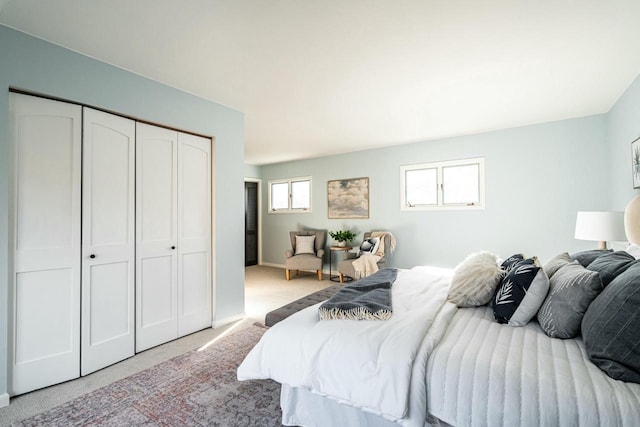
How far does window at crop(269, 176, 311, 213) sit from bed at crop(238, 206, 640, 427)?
4997 millimetres

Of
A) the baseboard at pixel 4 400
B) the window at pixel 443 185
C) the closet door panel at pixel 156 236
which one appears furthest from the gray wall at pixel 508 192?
the baseboard at pixel 4 400

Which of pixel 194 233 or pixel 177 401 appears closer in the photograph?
pixel 177 401

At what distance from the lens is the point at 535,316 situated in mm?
1685

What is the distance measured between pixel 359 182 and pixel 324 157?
40.1 inches

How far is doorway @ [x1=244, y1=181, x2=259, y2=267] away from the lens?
736cm

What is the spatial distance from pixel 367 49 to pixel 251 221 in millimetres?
5713

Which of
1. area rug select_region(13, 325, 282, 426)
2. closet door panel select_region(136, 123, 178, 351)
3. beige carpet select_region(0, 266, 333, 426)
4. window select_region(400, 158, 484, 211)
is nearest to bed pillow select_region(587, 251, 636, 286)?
area rug select_region(13, 325, 282, 426)

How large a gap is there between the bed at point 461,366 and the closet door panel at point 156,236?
63.3 inches

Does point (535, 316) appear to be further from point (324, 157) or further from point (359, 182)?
point (324, 157)

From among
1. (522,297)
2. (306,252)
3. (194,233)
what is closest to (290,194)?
(306,252)

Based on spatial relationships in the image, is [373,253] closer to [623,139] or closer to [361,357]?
Answer: [623,139]

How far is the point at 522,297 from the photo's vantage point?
163cm

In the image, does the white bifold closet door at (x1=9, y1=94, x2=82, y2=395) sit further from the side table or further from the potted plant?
the potted plant

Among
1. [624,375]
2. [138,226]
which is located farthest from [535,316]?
[138,226]
